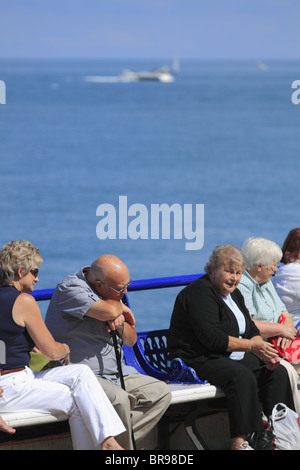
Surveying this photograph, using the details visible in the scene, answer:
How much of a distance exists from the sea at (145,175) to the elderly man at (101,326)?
52.5 feet

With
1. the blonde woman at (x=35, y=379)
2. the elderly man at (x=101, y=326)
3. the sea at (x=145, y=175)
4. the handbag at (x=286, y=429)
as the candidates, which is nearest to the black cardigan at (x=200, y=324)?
the elderly man at (x=101, y=326)

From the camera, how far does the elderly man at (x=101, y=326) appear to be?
14.2 ft

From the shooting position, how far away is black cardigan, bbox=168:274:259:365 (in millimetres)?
4547

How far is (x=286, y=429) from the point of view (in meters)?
4.60

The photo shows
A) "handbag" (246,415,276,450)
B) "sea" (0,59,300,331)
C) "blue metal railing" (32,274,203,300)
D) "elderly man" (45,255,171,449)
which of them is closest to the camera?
"elderly man" (45,255,171,449)

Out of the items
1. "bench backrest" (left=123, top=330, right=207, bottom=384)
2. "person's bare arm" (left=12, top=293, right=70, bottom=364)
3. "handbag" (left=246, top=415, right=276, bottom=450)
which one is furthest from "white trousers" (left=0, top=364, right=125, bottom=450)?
"handbag" (left=246, top=415, right=276, bottom=450)

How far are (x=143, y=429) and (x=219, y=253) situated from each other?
100 centimetres

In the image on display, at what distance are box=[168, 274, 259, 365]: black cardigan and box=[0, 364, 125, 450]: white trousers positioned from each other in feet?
2.18

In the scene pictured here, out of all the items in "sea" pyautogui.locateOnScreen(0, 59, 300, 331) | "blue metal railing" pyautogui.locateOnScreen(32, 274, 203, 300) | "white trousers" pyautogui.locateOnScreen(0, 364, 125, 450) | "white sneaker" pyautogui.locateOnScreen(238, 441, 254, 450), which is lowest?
"white sneaker" pyautogui.locateOnScreen(238, 441, 254, 450)

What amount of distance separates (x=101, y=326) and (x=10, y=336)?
0.52m

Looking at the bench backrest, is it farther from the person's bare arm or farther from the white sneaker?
the person's bare arm

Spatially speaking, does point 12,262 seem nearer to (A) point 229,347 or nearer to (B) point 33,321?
(B) point 33,321

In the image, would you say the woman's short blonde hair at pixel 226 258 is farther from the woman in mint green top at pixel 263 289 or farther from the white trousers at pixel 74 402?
the white trousers at pixel 74 402

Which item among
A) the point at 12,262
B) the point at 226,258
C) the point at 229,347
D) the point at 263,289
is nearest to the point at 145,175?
the point at 263,289
